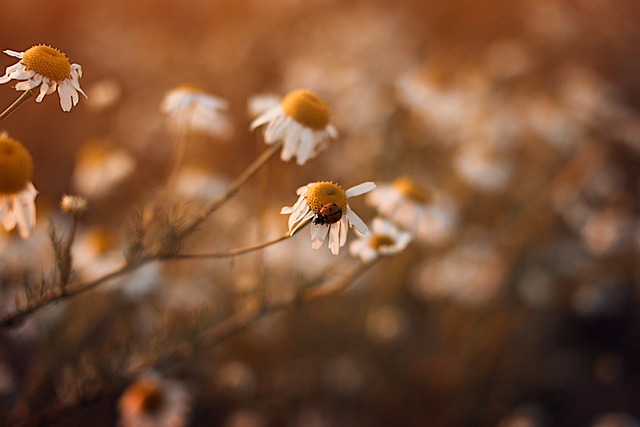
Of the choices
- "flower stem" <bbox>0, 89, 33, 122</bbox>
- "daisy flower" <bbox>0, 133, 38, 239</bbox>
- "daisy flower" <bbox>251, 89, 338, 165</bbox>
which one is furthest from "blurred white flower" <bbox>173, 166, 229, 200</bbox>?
"flower stem" <bbox>0, 89, 33, 122</bbox>

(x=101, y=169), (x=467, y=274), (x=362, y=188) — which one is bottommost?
(x=362, y=188)

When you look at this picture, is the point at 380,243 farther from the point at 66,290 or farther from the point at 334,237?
the point at 66,290

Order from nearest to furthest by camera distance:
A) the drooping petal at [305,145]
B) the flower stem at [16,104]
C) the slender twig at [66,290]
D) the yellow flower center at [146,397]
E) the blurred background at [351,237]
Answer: the flower stem at [16,104], the slender twig at [66,290], the drooping petal at [305,145], the yellow flower center at [146,397], the blurred background at [351,237]

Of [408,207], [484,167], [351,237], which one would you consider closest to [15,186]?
[408,207]

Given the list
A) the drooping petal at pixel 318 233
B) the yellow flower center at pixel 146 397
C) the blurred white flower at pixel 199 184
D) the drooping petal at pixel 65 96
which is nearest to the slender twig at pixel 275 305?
the yellow flower center at pixel 146 397

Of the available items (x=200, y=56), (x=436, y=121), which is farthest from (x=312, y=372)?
(x=200, y=56)

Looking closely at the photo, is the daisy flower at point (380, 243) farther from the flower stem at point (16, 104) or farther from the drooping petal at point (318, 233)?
the flower stem at point (16, 104)

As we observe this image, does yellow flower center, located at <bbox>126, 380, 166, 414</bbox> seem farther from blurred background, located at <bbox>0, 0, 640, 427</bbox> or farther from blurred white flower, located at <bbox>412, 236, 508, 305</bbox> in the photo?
blurred white flower, located at <bbox>412, 236, 508, 305</bbox>
